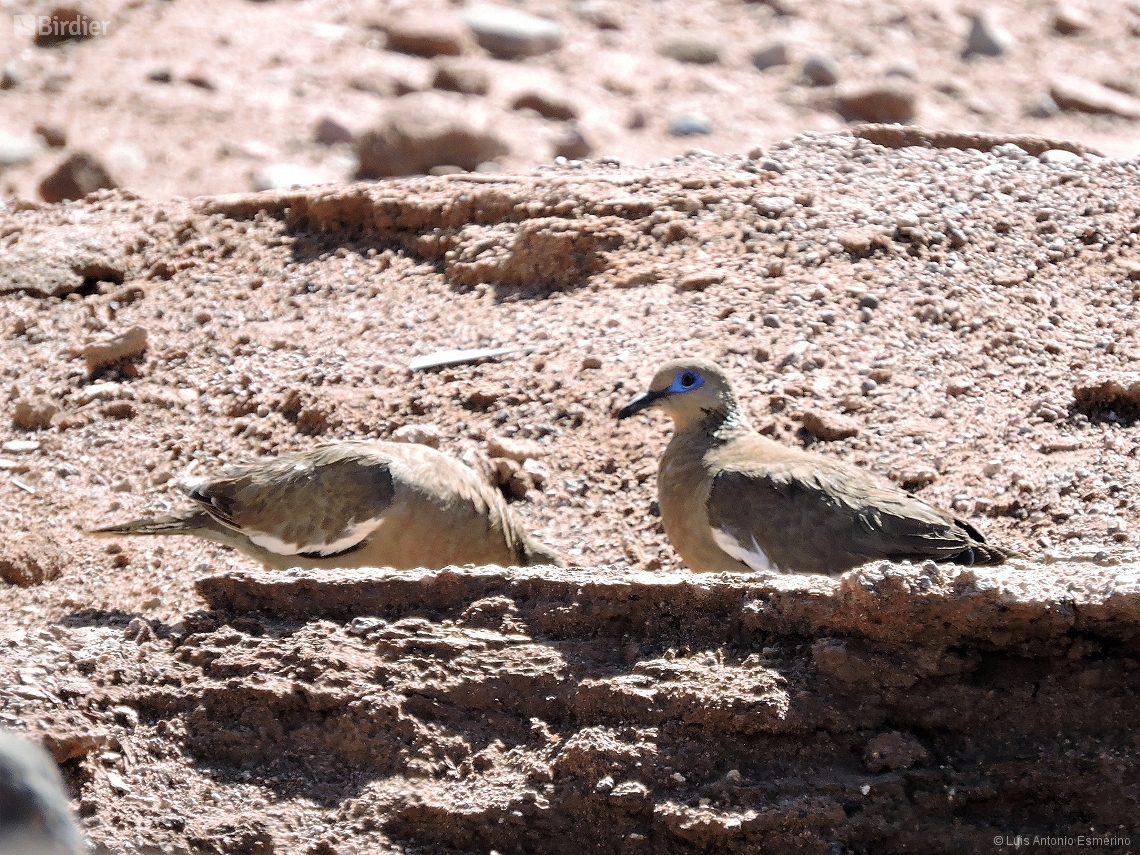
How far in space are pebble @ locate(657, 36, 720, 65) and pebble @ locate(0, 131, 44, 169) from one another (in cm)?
718

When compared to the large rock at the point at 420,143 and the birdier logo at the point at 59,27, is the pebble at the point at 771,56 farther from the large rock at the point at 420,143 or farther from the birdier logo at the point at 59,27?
the birdier logo at the point at 59,27

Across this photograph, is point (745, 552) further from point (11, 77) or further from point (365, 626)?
point (11, 77)

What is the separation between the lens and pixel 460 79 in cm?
1447

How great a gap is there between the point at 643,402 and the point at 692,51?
10.5 m

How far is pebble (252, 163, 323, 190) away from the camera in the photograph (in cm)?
1199

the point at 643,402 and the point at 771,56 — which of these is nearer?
the point at 643,402

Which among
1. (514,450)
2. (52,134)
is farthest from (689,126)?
(514,450)

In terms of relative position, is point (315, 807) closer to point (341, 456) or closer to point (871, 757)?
point (871, 757)

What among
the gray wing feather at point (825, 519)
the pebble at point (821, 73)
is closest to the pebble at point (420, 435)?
the gray wing feather at point (825, 519)

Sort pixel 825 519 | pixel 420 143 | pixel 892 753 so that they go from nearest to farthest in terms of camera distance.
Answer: pixel 892 753, pixel 825 519, pixel 420 143

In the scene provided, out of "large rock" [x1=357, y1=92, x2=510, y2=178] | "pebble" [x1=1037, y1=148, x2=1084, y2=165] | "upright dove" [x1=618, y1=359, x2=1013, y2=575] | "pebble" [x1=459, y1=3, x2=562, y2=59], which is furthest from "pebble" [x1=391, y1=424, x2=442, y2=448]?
"pebble" [x1=459, y1=3, x2=562, y2=59]

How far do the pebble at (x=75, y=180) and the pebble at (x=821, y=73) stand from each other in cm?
797

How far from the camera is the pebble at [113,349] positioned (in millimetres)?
8328

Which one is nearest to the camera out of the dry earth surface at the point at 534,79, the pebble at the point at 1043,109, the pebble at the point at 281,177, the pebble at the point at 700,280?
the pebble at the point at 700,280
